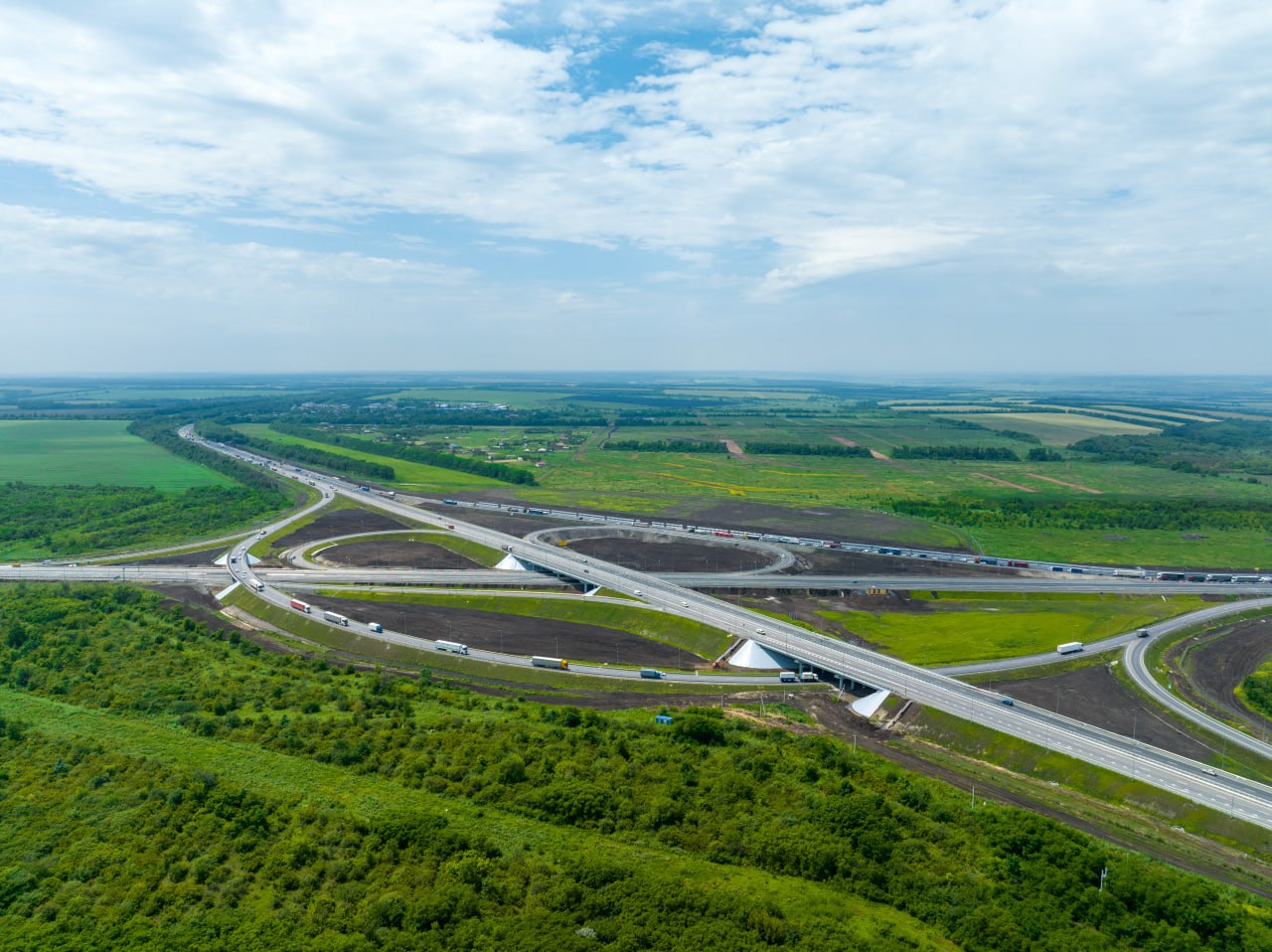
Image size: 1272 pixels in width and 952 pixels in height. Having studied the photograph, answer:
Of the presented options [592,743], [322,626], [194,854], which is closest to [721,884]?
[592,743]

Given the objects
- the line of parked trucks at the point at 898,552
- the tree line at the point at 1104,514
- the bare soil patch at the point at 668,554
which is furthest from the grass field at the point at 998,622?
the tree line at the point at 1104,514

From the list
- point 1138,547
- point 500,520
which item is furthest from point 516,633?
point 1138,547

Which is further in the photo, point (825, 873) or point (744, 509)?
point (744, 509)

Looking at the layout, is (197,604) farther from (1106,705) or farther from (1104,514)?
(1104,514)

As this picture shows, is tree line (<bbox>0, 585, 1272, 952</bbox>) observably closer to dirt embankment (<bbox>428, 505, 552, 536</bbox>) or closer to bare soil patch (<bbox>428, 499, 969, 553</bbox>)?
dirt embankment (<bbox>428, 505, 552, 536</bbox>)

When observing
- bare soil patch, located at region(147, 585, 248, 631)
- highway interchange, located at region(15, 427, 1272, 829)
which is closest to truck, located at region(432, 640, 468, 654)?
highway interchange, located at region(15, 427, 1272, 829)

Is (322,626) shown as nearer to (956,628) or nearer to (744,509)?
(956,628)

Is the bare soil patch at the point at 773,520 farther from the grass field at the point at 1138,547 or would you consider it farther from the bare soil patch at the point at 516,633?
the bare soil patch at the point at 516,633
